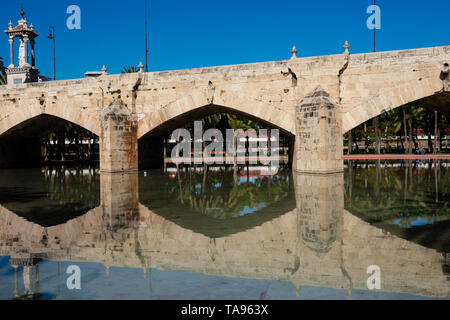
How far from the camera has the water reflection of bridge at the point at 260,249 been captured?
4340mm

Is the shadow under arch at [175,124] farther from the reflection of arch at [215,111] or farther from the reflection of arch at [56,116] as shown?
the reflection of arch at [56,116]

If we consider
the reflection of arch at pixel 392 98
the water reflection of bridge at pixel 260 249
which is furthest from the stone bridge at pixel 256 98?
the water reflection of bridge at pixel 260 249

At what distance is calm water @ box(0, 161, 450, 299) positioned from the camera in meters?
4.02

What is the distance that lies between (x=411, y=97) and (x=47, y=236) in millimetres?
14190

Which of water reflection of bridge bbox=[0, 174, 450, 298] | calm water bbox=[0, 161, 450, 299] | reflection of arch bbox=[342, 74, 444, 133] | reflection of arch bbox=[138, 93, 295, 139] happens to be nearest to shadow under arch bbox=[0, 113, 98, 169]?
reflection of arch bbox=[138, 93, 295, 139]

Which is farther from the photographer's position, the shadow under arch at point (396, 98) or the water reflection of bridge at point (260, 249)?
the shadow under arch at point (396, 98)

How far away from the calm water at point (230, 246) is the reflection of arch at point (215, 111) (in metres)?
7.55

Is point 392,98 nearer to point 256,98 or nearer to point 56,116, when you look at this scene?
point 256,98

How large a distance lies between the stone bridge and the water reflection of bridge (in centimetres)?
845

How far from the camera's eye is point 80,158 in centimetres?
3578

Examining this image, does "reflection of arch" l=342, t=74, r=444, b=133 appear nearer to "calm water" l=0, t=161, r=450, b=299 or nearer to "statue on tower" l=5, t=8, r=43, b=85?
"calm water" l=0, t=161, r=450, b=299

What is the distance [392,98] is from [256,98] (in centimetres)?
561
